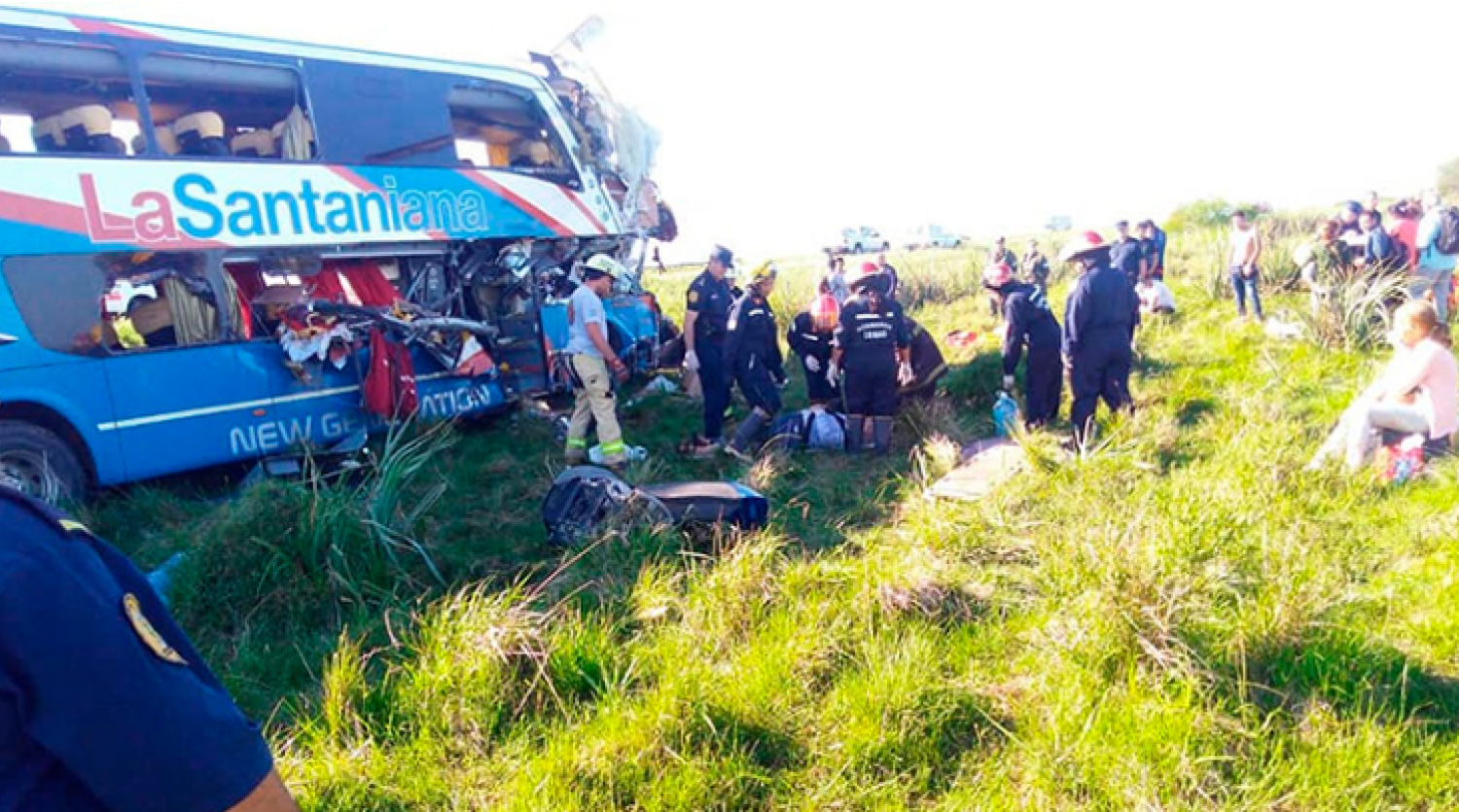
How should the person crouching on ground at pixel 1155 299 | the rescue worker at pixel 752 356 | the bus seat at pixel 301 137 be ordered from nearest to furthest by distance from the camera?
1. the bus seat at pixel 301 137
2. the rescue worker at pixel 752 356
3. the person crouching on ground at pixel 1155 299

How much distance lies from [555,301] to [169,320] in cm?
316

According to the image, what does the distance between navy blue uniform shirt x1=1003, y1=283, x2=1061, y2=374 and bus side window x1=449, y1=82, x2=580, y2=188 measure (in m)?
4.25

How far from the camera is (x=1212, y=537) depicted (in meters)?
3.72

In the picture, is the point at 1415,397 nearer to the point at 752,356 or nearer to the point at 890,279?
the point at 890,279

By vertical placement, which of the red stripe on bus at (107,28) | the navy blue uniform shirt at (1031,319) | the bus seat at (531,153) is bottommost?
the navy blue uniform shirt at (1031,319)

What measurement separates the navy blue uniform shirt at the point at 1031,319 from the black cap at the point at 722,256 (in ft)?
8.05

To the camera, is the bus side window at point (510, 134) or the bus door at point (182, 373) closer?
the bus door at point (182, 373)

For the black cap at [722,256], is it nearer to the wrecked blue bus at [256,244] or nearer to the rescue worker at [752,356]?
the rescue worker at [752,356]

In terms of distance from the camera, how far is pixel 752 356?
769 centimetres

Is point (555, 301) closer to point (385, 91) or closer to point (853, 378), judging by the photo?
point (385, 91)

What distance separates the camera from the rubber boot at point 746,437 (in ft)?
24.1

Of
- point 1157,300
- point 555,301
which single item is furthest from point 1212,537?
point 1157,300

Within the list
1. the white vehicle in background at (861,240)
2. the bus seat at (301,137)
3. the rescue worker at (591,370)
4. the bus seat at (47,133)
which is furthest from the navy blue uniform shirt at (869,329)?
the white vehicle in background at (861,240)

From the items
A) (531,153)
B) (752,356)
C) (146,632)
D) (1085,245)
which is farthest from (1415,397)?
(531,153)
